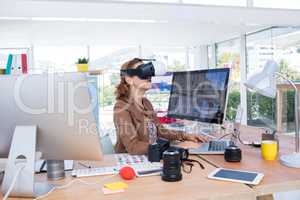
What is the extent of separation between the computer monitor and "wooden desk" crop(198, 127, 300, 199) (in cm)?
28

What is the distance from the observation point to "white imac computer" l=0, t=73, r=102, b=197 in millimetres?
1008

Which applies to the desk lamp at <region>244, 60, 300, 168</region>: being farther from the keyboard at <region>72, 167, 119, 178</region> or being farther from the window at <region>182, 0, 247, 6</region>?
the window at <region>182, 0, 247, 6</region>

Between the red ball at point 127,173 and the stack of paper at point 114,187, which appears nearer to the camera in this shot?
the stack of paper at point 114,187

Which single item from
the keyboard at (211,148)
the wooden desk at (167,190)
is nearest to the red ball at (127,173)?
the wooden desk at (167,190)

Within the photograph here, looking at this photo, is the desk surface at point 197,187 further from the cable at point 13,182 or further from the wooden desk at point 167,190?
the cable at point 13,182

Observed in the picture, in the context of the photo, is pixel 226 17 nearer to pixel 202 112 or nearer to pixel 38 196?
pixel 202 112

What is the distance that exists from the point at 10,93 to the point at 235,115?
64.5 inches

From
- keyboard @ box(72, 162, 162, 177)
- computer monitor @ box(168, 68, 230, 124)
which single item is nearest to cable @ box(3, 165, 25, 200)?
keyboard @ box(72, 162, 162, 177)

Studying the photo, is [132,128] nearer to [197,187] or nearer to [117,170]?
[117,170]

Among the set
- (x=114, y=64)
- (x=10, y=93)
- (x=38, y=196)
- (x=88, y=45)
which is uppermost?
(x=88, y=45)

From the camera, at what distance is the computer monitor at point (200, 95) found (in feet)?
5.61

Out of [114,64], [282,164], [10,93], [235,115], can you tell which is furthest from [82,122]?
[114,64]

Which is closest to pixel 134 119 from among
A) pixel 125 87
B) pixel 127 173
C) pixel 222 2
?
pixel 125 87

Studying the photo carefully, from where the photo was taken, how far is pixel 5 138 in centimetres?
109
